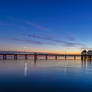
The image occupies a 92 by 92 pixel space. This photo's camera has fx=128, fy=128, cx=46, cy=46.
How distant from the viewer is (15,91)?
10.2 m

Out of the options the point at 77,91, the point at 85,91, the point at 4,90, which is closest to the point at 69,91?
the point at 77,91

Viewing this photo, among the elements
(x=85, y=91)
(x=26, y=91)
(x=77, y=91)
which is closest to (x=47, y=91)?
(x=26, y=91)

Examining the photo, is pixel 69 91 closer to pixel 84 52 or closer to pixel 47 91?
pixel 47 91

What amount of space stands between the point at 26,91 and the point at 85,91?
4.89 metres

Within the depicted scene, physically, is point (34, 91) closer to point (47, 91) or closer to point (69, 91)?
point (47, 91)

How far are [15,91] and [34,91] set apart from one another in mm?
1512

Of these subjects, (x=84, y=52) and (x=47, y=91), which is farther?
(x=84, y=52)

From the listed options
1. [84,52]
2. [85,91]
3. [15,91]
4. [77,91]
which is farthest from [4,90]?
[84,52]

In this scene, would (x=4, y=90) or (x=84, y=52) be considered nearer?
(x=4, y=90)

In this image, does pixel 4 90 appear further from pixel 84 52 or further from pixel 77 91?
pixel 84 52

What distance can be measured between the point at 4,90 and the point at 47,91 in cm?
354

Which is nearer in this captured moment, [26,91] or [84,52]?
[26,91]

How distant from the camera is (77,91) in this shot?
1067 cm

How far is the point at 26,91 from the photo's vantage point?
10266 mm
